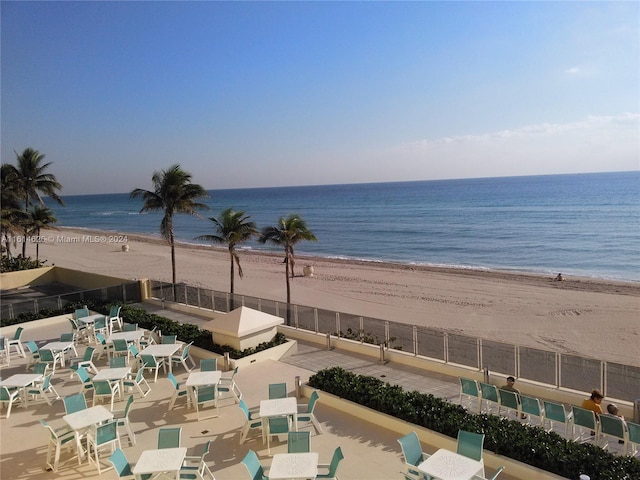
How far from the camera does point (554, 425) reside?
9.83 metres

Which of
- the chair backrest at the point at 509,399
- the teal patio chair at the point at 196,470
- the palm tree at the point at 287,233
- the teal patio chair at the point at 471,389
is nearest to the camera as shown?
the teal patio chair at the point at 196,470

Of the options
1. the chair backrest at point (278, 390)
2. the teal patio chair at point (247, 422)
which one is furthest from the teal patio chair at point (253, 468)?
the chair backrest at point (278, 390)

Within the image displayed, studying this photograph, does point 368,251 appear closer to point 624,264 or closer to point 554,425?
point 624,264

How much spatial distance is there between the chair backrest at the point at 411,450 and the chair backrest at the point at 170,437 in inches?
141

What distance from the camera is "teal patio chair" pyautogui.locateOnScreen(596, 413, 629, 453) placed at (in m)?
8.19

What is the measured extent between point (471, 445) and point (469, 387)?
9.73ft

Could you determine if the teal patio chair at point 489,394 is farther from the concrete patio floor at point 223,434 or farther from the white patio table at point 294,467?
the white patio table at point 294,467

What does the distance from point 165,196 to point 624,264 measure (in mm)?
37951

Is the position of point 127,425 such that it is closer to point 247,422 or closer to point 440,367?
point 247,422

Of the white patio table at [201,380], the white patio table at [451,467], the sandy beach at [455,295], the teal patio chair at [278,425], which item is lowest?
the sandy beach at [455,295]

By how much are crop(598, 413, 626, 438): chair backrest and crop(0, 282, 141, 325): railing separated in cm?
1839

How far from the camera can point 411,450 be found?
7.45m

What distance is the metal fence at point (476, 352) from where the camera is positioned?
1039cm

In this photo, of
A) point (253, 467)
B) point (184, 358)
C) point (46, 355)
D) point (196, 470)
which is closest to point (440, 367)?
point (184, 358)
